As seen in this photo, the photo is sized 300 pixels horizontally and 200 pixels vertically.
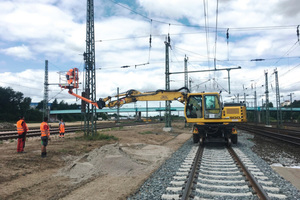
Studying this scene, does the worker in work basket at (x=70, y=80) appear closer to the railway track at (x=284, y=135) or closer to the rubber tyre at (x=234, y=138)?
the rubber tyre at (x=234, y=138)

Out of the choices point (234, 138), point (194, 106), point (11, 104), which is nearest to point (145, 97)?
point (194, 106)

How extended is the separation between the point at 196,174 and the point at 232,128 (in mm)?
7977

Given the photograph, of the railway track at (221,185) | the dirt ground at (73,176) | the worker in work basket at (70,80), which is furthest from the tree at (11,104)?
the railway track at (221,185)

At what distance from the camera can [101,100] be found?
1708cm

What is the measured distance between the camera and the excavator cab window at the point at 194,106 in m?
15.4

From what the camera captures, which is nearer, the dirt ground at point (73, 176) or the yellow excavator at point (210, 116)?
the dirt ground at point (73, 176)

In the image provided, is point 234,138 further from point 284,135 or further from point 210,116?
point 284,135

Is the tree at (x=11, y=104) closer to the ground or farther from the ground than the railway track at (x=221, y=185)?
farther from the ground

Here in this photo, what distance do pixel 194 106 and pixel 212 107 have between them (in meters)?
1.15

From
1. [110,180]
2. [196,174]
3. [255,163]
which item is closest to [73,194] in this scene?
[110,180]

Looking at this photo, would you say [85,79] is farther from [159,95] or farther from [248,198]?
[248,198]

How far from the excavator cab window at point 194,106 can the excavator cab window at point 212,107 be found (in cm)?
40

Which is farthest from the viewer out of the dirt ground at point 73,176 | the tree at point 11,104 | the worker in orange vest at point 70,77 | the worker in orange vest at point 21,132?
the tree at point 11,104

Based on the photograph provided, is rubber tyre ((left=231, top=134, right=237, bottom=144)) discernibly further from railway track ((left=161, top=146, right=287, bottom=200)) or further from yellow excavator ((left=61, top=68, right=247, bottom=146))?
railway track ((left=161, top=146, right=287, bottom=200))
